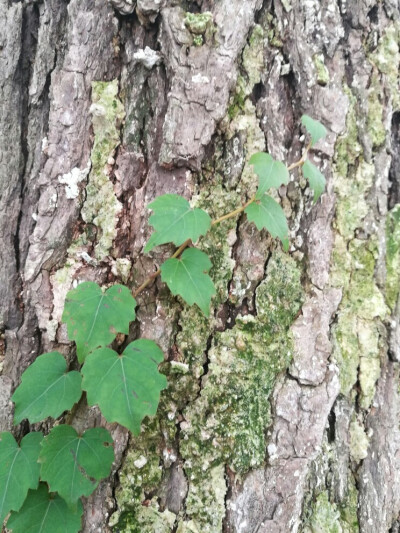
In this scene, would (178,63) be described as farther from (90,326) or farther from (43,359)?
(43,359)

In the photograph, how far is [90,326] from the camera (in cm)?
109

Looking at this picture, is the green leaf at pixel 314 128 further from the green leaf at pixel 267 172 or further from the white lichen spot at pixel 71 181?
the white lichen spot at pixel 71 181

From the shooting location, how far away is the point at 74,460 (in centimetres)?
108

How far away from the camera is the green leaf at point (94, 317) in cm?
108

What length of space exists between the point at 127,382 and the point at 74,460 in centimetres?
25

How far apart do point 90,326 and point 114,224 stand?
1.01 ft

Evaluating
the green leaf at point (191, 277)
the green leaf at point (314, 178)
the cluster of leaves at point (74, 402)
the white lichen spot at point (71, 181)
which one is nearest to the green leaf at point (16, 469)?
the cluster of leaves at point (74, 402)

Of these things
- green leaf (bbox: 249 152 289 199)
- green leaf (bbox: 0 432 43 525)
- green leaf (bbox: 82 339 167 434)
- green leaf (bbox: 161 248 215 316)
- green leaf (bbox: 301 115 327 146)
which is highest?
green leaf (bbox: 301 115 327 146)

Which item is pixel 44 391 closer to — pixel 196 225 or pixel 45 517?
pixel 45 517


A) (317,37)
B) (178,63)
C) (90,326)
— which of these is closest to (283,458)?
(90,326)

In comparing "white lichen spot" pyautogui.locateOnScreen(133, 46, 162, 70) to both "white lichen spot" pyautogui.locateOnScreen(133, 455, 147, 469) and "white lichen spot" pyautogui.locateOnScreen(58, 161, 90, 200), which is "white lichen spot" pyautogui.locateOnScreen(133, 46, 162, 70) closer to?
"white lichen spot" pyautogui.locateOnScreen(58, 161, 90, 200)

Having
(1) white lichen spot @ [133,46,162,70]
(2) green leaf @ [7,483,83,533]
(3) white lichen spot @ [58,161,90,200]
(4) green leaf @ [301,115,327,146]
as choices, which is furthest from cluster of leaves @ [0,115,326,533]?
(1) white lichen spot @ [133,46,162,70]

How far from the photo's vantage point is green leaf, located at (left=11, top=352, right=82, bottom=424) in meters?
1.10

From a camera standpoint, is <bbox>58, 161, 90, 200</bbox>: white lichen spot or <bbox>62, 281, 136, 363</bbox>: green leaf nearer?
<bbox>62, 281, 136, 363</bbox>: green leaf
